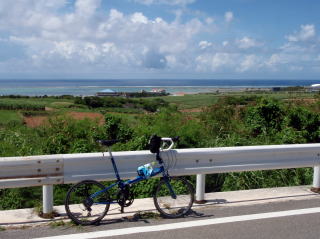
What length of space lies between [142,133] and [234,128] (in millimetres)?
3239

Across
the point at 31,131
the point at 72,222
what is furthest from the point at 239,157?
the point at 31,131

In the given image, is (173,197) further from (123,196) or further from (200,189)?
(123,196)

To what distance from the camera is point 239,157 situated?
20.3ft

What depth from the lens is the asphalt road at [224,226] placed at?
481 centimetres

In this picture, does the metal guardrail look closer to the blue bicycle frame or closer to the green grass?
the blue bicycle frame

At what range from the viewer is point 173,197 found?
18.7ft

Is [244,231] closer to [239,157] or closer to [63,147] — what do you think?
[239,157]

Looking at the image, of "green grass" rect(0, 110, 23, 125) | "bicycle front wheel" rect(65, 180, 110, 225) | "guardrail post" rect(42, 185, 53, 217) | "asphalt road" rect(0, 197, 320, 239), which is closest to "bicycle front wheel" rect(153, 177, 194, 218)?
"asphalt road" rect(0, 197, 320, 239)

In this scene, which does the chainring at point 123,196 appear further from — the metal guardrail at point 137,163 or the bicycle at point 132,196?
the metal guardrail at point 137,163

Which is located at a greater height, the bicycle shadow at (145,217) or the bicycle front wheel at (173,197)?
the bicycle front wheel at (173,197)

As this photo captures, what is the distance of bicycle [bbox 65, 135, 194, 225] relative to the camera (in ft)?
17.2

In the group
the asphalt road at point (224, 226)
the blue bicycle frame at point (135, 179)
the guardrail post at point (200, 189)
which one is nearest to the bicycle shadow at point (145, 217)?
the asphalt road at point (224, 226)

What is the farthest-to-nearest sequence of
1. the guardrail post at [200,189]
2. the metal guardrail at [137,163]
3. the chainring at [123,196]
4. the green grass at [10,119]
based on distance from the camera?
the green grass at [10,119] < the guardrail post at [200,189] < the chainring at [123,196] < the metal guardrail at [137,163]

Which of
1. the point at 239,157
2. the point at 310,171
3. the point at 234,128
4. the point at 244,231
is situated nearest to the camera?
the point at 244,231
